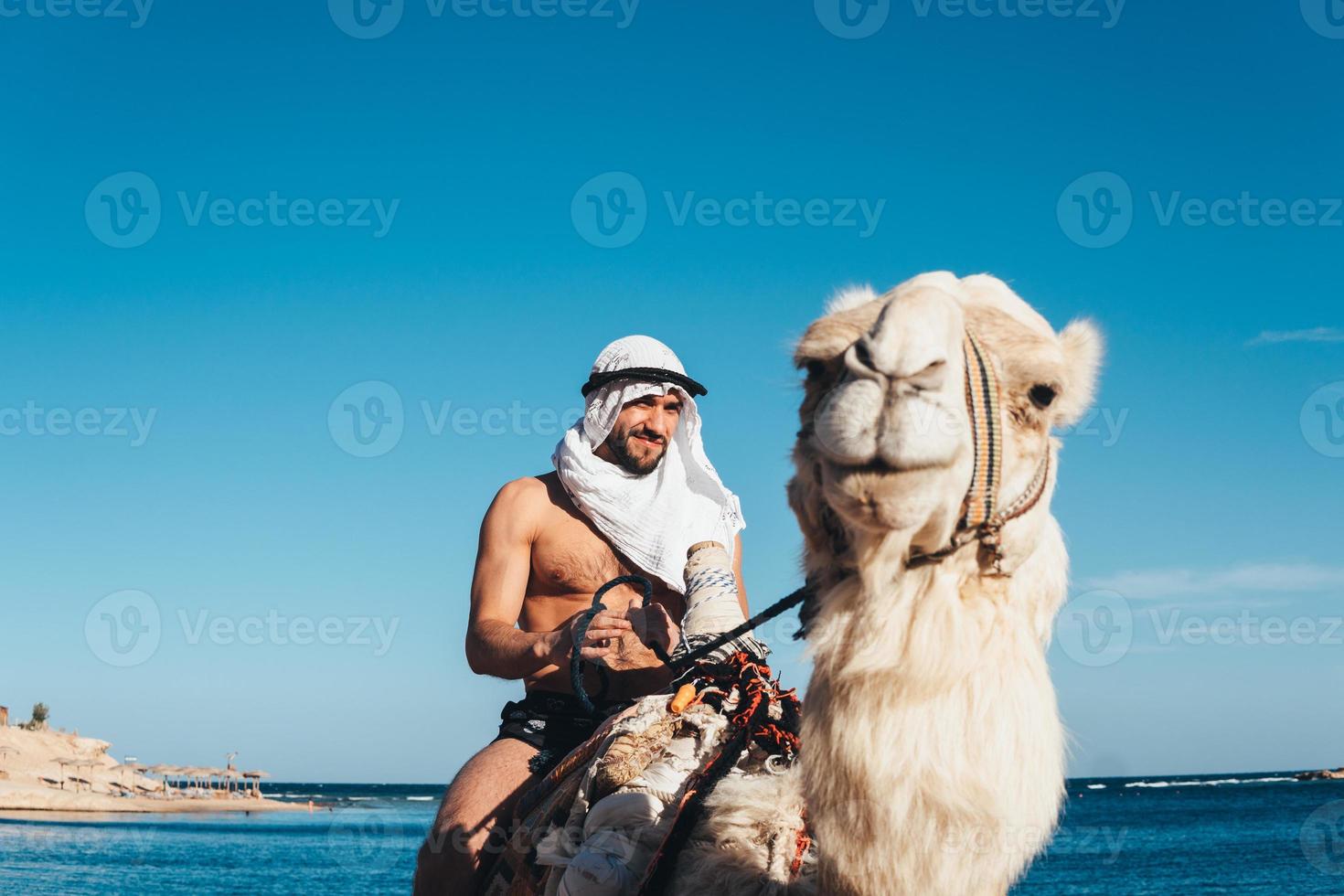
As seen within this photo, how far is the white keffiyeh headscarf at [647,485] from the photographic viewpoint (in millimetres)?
4195

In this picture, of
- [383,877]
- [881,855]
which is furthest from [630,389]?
[383,877]

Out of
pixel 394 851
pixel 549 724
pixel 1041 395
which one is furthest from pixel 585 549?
pixel 394 851

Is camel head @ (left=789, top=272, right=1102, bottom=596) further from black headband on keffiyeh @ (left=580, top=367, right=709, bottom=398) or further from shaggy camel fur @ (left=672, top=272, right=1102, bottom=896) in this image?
black headband on keffiyeh @ (left=580, top=367, right=709, bottom=398)

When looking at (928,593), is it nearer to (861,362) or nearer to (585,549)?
(861,362)

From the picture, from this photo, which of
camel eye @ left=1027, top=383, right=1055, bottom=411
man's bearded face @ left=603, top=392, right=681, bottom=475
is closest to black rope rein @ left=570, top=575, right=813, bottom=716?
camel eye @ left=1027, top=383, right=1055, bottom=411

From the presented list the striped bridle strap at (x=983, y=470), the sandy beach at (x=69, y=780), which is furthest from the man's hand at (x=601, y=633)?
the sandy beach at (x=69, y=780)

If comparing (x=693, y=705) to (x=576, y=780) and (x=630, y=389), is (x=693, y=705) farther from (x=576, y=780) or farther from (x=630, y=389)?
(x=630, y=389)

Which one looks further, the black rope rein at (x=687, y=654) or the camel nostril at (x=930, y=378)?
the black rope rein at (x=687, y=654)

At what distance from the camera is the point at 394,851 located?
61594mm

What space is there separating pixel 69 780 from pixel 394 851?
831 inches

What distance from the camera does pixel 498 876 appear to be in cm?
356

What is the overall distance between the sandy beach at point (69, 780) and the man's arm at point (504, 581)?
66861 millimetres

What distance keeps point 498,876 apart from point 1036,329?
2.25 m

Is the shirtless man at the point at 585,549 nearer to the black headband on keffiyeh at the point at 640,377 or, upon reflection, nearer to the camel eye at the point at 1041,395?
the black headband on keffiyeh at the point at 640,377
